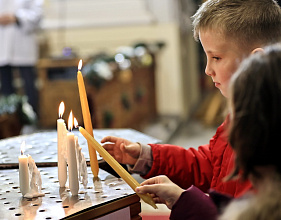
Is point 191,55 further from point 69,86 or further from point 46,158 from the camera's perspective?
point 46,158

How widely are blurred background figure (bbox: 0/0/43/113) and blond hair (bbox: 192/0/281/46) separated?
380 centimetres

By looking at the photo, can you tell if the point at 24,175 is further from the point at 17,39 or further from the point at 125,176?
the point at 17,39

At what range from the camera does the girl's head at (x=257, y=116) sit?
0.83 m

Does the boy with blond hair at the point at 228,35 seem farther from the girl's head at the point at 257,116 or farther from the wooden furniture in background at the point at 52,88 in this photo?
the wooden furniture in background at the point at 52,88

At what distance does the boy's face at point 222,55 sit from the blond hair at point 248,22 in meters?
0.02

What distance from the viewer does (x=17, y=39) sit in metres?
5.20

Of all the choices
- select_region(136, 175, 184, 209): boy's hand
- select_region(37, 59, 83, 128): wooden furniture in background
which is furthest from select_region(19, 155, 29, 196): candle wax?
select_region(37, 59, 83, 128): wooden furniture in background

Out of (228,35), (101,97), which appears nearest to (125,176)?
(228,35)

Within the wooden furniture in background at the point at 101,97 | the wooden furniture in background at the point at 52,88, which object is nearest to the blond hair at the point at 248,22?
the wooden furniture in background at the point at 101,97

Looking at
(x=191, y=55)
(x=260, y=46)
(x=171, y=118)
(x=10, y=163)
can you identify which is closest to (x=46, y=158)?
(x=10, y=163)

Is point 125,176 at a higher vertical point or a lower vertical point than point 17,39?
lower

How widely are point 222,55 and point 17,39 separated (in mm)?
3990

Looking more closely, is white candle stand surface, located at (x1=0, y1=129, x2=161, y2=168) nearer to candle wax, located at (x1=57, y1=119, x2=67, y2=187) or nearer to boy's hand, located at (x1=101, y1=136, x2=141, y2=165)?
boy's hand, located at (x1=101, y1=136, x2=141, y2=165)

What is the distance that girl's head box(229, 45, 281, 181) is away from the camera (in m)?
0.83
